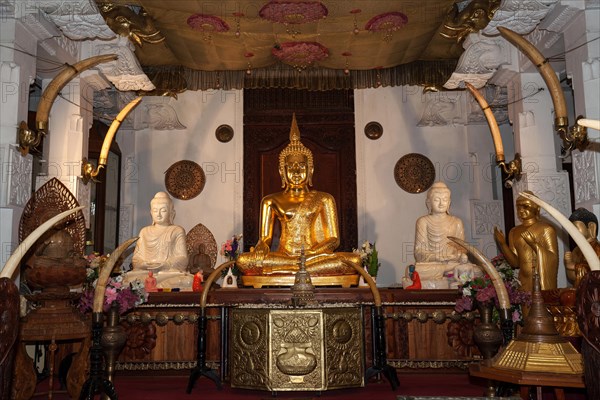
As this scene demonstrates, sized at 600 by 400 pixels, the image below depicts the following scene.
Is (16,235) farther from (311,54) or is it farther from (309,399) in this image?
(311,54)

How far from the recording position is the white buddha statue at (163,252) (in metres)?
5.86

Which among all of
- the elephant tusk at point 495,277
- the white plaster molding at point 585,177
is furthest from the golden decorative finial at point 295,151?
the elephant tusk at point 495,277

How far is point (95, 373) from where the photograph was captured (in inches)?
130

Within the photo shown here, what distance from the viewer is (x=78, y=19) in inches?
196

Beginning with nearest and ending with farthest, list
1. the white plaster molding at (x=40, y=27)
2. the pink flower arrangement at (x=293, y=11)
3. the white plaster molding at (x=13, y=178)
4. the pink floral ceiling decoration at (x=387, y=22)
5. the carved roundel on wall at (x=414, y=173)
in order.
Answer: the white plaster molding at (x=13, y=178) < the white plaster molding at (x=40, y=27) < the pink flower arrangement at (x=293, y=11) < the pink floral ceiling decoration at (x=387, y=22) < the carved roundel on wall at (x=414, y=173)

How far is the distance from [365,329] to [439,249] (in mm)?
1651

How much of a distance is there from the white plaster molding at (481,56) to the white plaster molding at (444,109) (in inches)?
54.2

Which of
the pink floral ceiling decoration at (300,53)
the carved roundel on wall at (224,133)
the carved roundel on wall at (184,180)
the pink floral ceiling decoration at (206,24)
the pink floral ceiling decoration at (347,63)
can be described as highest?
the pink floral ceiling decoration at (206,24)

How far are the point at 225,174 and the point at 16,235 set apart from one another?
3.38 m

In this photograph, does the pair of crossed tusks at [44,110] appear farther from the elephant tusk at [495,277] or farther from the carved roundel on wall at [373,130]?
the carved roundel on wall at [373,130]

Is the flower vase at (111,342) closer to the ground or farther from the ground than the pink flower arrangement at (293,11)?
closer to the ground

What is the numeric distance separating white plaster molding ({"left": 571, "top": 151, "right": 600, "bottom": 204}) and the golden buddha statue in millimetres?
446

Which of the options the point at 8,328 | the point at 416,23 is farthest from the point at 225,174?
the point at 8,328

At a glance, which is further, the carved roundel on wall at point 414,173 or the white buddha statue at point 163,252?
the carved roundel on wall at point 414,173
